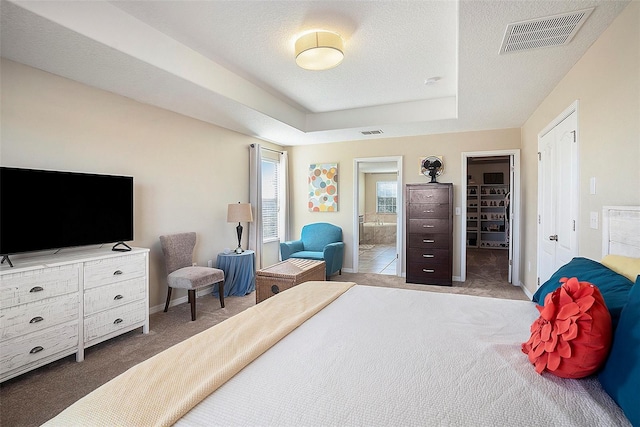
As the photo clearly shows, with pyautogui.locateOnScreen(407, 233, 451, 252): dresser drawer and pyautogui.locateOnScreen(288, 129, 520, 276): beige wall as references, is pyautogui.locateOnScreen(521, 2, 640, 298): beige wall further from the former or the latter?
pyautogui.locateOnScreen(407, 233, 451, 252): dresser drawer

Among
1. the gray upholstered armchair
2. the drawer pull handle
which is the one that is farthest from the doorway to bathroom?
the drawer pull handle

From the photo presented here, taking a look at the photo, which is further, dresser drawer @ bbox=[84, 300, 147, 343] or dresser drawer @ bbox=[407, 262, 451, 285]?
dresser drawer @ bbox=[407, 262, 451, 285]

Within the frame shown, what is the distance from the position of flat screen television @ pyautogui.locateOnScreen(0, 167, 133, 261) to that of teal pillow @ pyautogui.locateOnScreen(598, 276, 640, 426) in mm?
3414

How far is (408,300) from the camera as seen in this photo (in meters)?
1.95

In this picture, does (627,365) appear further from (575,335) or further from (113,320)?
(113,320)

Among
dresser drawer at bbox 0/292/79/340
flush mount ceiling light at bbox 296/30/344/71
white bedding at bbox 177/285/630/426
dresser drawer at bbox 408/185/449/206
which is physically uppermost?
flush mount ceiling light at bbox 296/30/344/71

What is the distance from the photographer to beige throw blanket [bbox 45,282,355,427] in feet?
2.90

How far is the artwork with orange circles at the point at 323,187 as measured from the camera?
5.91 m

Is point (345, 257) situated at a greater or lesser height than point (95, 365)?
greater

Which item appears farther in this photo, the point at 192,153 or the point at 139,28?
the point at 192,153

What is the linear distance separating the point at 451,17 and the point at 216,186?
3.53 metres

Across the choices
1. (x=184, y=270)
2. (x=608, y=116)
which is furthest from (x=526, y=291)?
(x=184, y=270)

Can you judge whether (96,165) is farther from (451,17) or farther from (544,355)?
(544,355)

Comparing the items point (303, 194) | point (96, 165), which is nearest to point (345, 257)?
point (303, 194)
